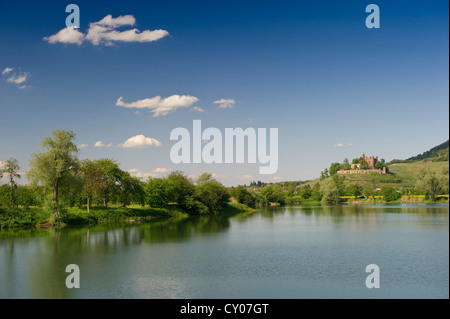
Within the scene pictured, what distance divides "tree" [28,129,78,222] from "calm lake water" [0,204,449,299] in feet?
41.9

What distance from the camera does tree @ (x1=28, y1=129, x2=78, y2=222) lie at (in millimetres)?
59787

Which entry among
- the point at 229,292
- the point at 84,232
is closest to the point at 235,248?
the point at 229,292

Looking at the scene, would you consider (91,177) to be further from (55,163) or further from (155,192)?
(155,192)

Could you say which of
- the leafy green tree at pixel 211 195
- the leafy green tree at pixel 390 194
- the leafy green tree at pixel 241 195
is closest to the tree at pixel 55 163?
the leafy green tree at pixel 211 195

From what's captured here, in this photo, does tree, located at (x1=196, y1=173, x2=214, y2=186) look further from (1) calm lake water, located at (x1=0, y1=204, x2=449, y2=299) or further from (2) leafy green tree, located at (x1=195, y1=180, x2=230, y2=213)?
(1) calm lake water, located at (x1=0, y1=204, x2=449, y2=299)

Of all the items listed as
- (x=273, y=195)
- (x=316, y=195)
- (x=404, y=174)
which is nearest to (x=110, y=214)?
(x=404, y=174)

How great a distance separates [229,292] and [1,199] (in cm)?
5774

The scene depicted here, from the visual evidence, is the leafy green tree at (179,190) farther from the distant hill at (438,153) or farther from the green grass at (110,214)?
the distant hill at (438,153)

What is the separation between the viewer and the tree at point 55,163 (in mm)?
59787

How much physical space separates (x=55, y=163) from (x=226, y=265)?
43896 mm

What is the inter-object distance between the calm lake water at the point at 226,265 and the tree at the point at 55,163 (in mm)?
12757

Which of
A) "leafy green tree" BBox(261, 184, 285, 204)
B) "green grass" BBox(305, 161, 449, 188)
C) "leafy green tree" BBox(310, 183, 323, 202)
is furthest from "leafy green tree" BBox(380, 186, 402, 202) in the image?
"leafy green tree" BBox(261, 184, 285, 204)
